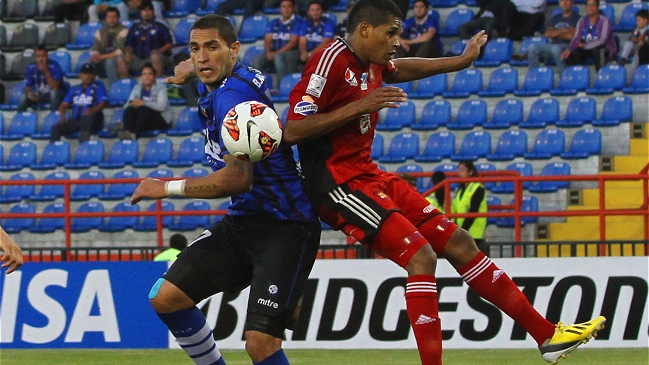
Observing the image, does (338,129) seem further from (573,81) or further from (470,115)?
(573,81)

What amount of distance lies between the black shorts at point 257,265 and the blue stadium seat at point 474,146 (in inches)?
401

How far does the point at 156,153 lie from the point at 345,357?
27.9 feet

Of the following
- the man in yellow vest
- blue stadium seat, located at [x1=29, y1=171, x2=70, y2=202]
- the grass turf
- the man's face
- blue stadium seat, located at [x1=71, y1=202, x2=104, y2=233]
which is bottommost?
the grass turf

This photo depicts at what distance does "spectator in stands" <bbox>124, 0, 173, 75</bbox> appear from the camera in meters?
18.7

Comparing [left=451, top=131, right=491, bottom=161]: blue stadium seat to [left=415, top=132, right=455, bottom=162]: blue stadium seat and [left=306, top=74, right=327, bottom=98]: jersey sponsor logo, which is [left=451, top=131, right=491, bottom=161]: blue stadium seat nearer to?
[left=415, top=132, right=455, bottom=162]: blue stadium seat

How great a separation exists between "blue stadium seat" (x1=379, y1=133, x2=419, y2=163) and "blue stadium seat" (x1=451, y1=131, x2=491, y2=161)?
2.27 feet

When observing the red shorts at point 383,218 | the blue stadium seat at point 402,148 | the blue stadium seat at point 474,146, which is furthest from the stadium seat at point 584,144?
the red shorts at point 383,218

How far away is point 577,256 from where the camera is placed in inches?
431

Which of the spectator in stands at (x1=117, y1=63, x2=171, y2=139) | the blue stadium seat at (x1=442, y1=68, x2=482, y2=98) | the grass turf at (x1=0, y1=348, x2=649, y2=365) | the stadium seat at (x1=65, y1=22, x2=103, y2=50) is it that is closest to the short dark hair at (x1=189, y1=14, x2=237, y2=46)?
the grass turf at (x1=0, y1=348, x2=649, y2=365)

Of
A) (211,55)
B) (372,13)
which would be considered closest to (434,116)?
(372,13)

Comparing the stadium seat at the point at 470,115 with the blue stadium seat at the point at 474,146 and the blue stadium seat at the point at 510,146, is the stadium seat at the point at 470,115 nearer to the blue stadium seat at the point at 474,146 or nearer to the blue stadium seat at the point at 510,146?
the blue stadium seat at the point at 474,146

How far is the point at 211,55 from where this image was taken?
599 cm

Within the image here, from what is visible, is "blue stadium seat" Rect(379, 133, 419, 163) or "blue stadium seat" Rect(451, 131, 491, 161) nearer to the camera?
"blue stadium seat" Rect(451, 131, 491, 161)

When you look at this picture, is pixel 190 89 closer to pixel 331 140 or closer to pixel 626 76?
pixel 626 76
